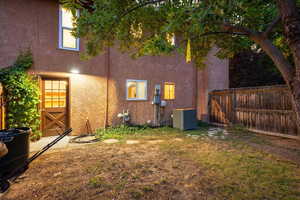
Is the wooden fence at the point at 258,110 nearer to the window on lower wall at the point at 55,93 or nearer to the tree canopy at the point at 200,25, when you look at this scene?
the tree canopy at the point at 200,25

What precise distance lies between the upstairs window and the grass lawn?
14.2 feet

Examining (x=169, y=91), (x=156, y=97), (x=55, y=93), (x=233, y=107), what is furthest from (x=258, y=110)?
(x=55, y=93)

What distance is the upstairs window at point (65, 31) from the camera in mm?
6312

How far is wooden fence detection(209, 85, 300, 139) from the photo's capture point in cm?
638

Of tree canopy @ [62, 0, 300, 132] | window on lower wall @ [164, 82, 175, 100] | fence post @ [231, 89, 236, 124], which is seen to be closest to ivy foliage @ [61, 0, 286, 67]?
tree canopy @ [62, 0, 300, 132]

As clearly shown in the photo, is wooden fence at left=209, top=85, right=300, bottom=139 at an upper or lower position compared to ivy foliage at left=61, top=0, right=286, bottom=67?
lower

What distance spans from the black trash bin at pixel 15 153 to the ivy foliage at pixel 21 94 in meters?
2.23

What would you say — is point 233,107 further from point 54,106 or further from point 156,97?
point 54,106

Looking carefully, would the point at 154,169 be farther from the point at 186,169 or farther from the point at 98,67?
the point at 98,67

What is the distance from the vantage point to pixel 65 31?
6.52 meters

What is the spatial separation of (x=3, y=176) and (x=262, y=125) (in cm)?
911

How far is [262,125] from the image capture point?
23.6 feet

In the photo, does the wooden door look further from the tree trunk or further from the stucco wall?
the tree trunk

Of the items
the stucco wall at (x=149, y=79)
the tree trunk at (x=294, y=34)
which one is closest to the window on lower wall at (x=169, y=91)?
the stucco wall at (x=149, y=79)
